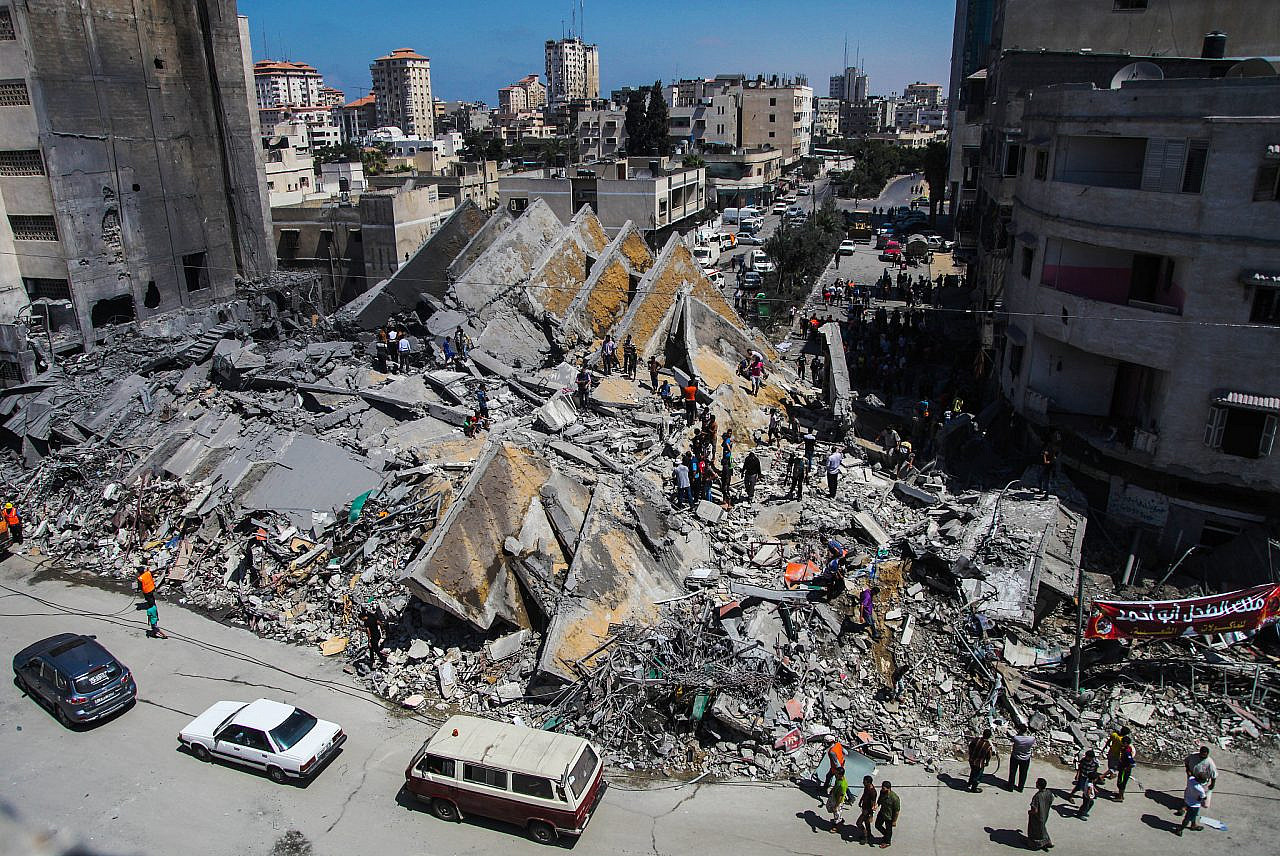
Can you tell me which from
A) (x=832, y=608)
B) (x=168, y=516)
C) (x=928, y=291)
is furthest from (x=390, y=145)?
(x=832, y=608)

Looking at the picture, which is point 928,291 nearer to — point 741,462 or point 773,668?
point 741,462

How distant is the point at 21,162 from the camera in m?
24.6

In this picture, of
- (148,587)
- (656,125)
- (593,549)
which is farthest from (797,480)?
(656,125)

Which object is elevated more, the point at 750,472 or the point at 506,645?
the point at 750,472

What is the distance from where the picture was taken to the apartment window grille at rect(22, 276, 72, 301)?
26.1 m

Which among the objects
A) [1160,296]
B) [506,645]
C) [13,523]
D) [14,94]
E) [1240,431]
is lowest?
[506,645]

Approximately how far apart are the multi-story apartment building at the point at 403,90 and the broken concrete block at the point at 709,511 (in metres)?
165

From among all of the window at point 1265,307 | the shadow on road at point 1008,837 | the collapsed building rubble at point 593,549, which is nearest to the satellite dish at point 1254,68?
the window at point 1265,307

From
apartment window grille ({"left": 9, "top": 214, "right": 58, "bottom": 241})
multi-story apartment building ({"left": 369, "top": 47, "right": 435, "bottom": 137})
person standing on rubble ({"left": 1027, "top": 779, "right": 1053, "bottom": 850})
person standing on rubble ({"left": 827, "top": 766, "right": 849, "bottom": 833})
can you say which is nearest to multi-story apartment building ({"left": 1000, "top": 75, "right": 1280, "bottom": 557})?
person standing on rubble ({"left": 1027, "top": 779, "right": 1053, "bottom": 850})

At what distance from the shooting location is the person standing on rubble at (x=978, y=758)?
11102 mm

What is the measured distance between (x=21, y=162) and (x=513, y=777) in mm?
25329

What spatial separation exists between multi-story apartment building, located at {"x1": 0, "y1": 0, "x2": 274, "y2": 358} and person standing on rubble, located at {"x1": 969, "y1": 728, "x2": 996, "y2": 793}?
25712 mm

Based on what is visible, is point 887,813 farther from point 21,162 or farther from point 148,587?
point 21,162

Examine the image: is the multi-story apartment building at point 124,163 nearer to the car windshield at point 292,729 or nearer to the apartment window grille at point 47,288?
the apartment window grille at point 47,288
